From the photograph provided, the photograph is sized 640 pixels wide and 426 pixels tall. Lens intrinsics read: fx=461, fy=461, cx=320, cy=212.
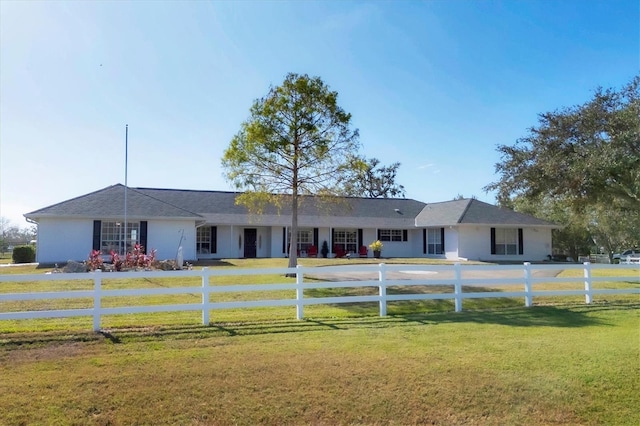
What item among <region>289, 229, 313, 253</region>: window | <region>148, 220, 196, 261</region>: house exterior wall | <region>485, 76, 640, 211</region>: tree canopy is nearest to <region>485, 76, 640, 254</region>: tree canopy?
<region>485, 76, 640, 211</region>: tree canopy

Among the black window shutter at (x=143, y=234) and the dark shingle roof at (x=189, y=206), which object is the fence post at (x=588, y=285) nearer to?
the dark shingle roof at (x=189, y=206)

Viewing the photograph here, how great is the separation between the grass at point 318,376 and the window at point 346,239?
1018 inches

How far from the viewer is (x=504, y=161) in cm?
2017

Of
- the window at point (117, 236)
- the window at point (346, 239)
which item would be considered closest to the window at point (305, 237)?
the window at point (346, 239)

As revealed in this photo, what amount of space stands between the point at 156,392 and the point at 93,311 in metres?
3.83

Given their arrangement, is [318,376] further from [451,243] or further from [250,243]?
[451,243]

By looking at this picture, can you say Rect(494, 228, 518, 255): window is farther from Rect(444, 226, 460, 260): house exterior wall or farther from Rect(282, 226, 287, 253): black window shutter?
Rect(282, 226, 287, 253): black window shutter

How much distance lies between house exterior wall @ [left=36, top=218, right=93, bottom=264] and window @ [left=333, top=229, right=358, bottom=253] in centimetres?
1680

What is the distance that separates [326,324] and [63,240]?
2013cm

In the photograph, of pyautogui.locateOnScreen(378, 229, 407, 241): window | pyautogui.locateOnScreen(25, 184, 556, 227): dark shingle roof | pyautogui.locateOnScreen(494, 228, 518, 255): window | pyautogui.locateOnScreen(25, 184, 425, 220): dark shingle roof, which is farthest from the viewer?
pyautogui.locateOnScreen(378, 229, 407, 241): window

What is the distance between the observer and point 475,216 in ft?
102

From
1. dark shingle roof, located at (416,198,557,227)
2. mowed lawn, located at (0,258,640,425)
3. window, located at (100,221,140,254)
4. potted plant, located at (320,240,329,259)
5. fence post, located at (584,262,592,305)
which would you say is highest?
dark shingle roof, located at (416,198,557,227)

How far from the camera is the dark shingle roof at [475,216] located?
30652 mm

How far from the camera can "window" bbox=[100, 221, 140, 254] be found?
2477 centimetres
